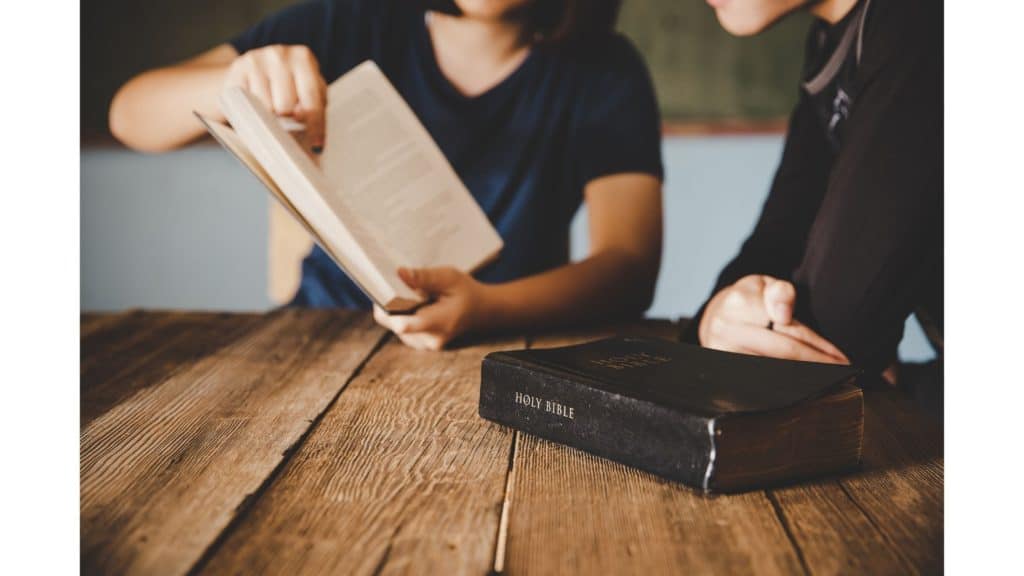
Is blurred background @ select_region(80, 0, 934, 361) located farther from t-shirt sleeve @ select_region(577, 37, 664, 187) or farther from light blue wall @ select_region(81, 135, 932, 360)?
t-shirt sleeve @ select_region(577, 37, 664, 187)

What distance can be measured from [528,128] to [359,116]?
0.45 m

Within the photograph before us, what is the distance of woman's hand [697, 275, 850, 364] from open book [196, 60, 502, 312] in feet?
1.09

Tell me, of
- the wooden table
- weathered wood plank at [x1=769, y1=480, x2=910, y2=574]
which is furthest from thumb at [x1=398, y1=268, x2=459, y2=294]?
weathered wood plank at [x1=769, y1=480, x2=910, y2=574]

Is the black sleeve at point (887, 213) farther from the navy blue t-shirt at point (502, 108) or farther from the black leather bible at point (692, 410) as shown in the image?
the navy blue t-shirt at point (502, 108)

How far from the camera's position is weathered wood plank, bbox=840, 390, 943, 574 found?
488mm

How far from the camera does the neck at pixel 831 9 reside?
1.08 metres

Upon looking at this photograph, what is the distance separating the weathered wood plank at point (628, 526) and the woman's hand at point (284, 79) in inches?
22.6

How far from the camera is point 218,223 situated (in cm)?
284

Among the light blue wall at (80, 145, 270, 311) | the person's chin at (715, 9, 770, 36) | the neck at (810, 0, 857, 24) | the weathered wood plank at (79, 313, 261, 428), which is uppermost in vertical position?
the neck at (810, 0, 857, 24)

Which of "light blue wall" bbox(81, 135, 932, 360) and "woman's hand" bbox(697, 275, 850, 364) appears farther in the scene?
"light blue wall" bbox(81, 135, 932, 360)

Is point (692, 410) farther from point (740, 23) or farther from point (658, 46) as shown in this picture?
point (658, 46)
